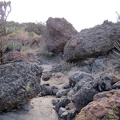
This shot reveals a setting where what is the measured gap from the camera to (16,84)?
5.00 m

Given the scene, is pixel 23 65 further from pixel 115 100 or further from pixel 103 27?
pixel 103 27

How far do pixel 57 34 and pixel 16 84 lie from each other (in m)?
8.23

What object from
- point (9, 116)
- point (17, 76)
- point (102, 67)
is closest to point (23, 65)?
point (17, 76)

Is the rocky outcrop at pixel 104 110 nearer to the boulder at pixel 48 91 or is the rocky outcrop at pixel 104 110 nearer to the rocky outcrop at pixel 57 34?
the boulder at pixel 48 91

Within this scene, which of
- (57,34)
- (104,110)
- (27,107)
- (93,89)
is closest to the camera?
(104,110)

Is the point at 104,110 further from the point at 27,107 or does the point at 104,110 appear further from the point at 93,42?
the point at 93,42

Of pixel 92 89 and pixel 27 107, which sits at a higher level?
pixel 92 89

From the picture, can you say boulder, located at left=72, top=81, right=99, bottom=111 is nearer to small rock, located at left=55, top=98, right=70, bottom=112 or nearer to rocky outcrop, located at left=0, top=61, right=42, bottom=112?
small rock, located at left=55, top=98, right=70, bottom=112

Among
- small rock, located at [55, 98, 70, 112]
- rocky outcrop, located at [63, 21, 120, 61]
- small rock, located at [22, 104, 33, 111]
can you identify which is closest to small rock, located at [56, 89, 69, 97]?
small rock, located at [55, 98, 70, 112]

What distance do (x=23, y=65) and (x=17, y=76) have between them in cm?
30

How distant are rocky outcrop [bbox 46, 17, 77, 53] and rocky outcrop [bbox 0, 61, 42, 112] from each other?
7490 mm

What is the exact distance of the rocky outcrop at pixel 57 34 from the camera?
1289 centimetres

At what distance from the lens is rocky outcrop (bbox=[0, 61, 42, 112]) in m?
4.89

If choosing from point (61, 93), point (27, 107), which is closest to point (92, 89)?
point (27, 107)
